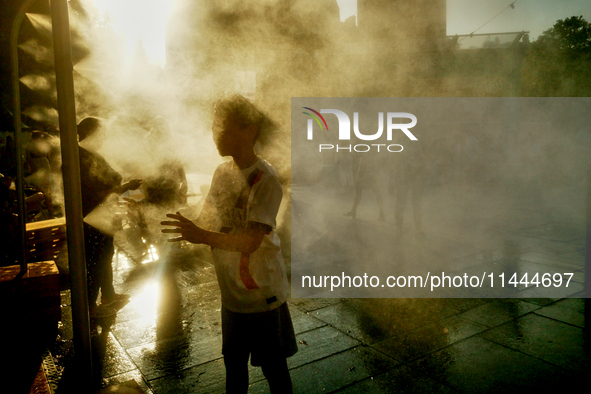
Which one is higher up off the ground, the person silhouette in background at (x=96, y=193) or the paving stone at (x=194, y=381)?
the person silhouette in background at (x=96, y=193)

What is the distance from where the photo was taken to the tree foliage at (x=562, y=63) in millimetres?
15359

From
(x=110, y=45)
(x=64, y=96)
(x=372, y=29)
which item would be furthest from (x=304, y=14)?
(x=64, y=96)

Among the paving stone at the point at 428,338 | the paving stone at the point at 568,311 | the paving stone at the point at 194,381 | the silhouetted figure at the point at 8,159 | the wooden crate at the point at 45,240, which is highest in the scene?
the silhouetted figure at the point at 8,159

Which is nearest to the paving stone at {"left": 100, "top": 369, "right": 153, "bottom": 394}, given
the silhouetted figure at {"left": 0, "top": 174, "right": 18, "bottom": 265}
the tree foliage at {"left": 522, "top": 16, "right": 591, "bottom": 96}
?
the silhouetted figure at {"left": 0, "top": 174, "right": 18, "bottom": 265}

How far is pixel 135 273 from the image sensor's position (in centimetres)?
460

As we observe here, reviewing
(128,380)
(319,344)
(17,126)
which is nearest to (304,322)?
(319,344)

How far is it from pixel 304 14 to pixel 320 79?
112 centimetres

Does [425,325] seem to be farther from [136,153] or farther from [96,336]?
[136,153]

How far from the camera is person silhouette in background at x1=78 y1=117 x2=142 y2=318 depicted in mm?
3221

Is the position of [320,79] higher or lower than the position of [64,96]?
higher

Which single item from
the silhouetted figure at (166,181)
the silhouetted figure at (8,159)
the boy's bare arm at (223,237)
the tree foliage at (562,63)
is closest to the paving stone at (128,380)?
the boy's bare arm at (223,237)

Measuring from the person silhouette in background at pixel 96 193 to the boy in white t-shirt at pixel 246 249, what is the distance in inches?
75.6

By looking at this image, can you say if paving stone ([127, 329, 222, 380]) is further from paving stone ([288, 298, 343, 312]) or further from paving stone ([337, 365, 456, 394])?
paving stone ([337, 365, 456, 394])

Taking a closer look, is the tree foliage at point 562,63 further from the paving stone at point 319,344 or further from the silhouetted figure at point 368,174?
the paving stone at point 319,344
